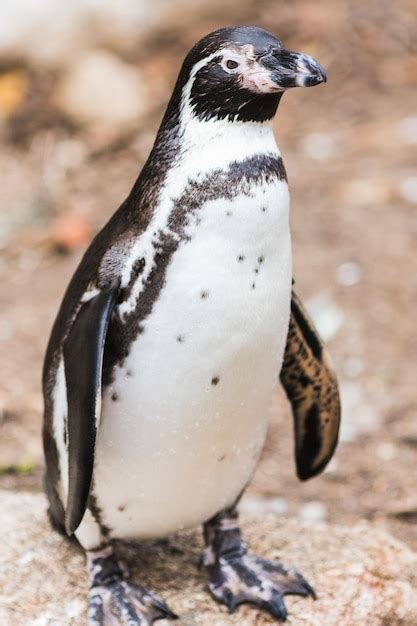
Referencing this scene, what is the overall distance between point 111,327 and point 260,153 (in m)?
0.52

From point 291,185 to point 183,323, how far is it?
480cm

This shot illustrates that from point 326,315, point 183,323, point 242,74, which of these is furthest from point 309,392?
point 326,315

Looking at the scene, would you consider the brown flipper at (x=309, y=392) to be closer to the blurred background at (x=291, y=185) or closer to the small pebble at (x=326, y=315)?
the blurred background at (x=291, y=185)

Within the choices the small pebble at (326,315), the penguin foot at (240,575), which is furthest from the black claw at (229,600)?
the small pebble at (326,315)

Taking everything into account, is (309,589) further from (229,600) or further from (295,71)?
(295,71)

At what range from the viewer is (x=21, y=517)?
318cm

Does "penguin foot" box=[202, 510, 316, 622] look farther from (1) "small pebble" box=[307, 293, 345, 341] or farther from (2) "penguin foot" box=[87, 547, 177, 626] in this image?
(1) "small pebble" box=[307, 293, 345, 341]

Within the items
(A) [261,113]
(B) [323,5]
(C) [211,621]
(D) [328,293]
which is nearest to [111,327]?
(A) [261,113]

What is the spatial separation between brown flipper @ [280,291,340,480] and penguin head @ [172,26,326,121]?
60 cm

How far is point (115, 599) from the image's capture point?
2674 mm

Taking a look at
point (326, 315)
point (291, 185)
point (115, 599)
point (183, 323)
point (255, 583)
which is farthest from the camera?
point (291, 185)

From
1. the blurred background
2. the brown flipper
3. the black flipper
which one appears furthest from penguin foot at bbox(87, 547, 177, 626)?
the blurred background

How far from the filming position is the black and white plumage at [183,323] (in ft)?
7.44

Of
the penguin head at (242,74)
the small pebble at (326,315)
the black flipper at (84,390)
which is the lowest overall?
the small pebble at (326,315)
